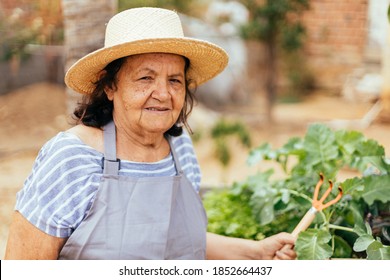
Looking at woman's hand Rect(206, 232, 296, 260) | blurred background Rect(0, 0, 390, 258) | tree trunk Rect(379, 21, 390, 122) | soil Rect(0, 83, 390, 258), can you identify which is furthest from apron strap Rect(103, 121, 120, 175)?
tree trunk Rect(379, 21, 390, 122)

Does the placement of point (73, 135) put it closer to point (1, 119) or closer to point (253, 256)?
point (253, 256)

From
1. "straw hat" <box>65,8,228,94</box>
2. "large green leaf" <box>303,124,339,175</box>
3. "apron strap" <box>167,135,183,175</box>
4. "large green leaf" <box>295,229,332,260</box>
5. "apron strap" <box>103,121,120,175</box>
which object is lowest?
"large green leaf" <box>295,229,332,260</box>

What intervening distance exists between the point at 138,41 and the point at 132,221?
542 mm

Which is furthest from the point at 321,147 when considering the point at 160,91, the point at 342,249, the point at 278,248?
the point at 160,91

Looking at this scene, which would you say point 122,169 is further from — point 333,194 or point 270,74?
point 270,74

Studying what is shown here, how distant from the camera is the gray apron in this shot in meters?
1.84

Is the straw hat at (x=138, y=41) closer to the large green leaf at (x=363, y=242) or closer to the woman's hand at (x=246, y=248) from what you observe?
the woman's hand at (x=246, y=248)

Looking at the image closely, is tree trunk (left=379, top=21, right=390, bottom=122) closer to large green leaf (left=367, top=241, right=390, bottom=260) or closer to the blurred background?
the blurred background

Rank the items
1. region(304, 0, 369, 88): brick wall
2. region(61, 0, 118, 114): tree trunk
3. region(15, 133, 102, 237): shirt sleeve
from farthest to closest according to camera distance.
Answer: region(304, 0, 369, 88): brick wall → region(61, 0, 118, 114): tree trunk → region(15, 133, 102, 237): shirt sleeve

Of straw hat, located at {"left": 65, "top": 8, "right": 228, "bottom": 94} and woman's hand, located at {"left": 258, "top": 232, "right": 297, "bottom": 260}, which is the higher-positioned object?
straw hat, located at {"left": 65, "top": 8, "right": 228, "bottom": 94}

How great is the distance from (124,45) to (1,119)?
6.35 meters

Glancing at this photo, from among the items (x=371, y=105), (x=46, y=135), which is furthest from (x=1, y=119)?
(x=371, y=105)

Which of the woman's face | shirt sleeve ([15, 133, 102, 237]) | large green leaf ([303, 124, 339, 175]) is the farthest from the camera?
large green leaf ([303, 124, 339, 175])

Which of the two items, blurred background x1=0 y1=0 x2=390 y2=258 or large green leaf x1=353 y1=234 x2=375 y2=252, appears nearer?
large green leaf x1=353 y1=234 x2=375 y2=252
